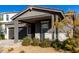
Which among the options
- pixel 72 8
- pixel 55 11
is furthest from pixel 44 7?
pixel 72 8

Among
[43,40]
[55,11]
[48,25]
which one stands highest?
[55,11]

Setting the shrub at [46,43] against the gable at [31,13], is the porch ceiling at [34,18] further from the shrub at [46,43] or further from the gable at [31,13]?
the shrub at [46,43]

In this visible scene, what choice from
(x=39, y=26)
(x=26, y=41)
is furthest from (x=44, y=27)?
(x=26, y=41)

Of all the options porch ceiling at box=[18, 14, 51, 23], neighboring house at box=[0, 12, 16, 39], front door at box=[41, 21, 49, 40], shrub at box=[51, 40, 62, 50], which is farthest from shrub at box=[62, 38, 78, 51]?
neighboring house at box=[0, 12, 16, 39]

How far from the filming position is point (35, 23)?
15.0ft

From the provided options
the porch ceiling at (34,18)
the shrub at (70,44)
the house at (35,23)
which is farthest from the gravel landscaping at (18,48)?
the porch ceiling at (34,18)

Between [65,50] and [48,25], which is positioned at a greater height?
[48,25]

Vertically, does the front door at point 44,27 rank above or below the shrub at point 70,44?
above

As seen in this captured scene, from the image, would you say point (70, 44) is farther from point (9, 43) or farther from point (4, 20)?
point (4, 20)

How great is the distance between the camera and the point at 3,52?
4566 millimetres

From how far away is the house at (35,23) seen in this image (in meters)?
4.52

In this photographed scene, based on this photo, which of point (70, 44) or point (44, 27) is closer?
point (70, 44)
